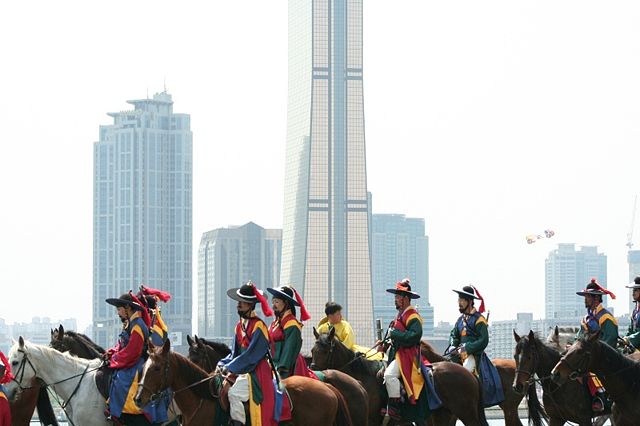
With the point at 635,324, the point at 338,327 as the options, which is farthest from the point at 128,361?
the point at 635,324

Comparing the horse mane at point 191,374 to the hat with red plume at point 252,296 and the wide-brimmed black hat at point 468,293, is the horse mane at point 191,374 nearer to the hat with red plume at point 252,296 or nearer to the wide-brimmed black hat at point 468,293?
the hat with red plume at point 252,296

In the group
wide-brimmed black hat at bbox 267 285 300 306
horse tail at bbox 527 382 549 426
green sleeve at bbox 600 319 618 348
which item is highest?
wide-brimmed black hat at bbox 267 285 300 306

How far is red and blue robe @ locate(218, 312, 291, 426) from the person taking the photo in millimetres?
14523

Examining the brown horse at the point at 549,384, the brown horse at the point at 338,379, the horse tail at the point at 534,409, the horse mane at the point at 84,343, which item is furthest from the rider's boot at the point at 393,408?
the horse mane at the point at 84,343

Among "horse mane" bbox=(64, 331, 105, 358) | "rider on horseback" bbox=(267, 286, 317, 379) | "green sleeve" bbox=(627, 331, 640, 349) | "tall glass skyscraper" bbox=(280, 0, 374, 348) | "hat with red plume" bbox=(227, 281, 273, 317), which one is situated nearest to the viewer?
"hat with red plume" bbox=(227, 281, 273, 317)

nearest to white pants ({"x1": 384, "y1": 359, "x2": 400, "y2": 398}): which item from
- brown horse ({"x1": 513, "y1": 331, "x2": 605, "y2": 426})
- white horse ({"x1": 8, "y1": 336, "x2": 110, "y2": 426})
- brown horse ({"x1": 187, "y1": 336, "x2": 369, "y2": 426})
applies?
brown horse ({"x1": 187, "y1": 336, "x2": 369, "y2": 426})

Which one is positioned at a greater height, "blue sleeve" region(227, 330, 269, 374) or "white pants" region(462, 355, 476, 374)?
"blue sleeve" region(227, 330, 269, 374)

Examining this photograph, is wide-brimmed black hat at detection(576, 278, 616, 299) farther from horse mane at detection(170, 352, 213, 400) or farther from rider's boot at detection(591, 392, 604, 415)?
horse mane at detection(170, 352, 213, 400)

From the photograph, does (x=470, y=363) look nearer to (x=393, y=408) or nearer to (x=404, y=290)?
(x=393, y=408)

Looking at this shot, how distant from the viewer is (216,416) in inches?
586

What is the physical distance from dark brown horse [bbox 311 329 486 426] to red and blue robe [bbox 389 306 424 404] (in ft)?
1.34

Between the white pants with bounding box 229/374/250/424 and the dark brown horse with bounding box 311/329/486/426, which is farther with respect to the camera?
the dark brown horse with bounding box 311/329/486/426

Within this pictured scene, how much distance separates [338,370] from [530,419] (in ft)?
9.76

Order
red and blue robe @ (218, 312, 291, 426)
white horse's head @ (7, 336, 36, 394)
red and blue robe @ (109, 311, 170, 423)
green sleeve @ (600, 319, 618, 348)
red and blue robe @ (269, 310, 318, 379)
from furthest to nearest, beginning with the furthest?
1. green sleeve @ (600, 319, 618, 348)
2. white horse's head @ (7, 336, 36, 394)
3. red and blue robe @ (109, 311, 170, 423)
4. red and blue robe @ (269, 310, 318, 379)
5. red and blue robe @ (218, 312, 291, 426)
